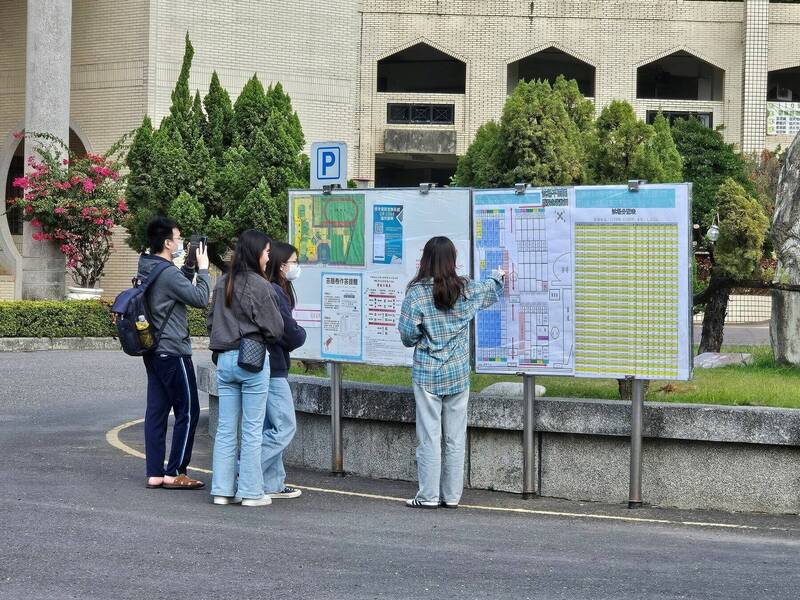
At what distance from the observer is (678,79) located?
47438 mm

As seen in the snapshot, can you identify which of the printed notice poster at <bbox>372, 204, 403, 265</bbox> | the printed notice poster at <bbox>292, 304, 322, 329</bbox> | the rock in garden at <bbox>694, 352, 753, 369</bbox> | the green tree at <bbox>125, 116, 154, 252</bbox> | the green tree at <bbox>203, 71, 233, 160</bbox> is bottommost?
the rock in garden at <bbox>694, 352, 753, 369</bbox>

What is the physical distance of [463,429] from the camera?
366 inches

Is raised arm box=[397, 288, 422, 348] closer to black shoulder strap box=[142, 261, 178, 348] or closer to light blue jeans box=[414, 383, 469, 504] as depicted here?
light blue jeans box=[414, 383, 469, 504]

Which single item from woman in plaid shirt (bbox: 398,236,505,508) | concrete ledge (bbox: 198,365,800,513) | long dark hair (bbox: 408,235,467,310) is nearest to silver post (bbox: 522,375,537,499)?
concrete ledge (bbox: 198,365,800,513)

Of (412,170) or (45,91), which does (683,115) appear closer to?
(412,170)

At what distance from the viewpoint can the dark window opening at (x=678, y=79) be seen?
4525 cm

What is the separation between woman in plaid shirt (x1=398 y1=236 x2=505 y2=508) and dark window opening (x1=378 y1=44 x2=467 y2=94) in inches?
1484

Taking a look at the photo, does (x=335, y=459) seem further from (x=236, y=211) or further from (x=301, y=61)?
(x=301, y=61)

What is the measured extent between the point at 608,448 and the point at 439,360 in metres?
1.35

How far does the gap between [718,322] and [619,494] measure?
16.6ft

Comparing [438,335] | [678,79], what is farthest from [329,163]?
[678,79]

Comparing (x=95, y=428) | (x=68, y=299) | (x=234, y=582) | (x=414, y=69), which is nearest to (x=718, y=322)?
(x=95, y=428)

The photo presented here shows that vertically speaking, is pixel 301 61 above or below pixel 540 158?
above

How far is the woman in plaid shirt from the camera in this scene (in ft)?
30.1
